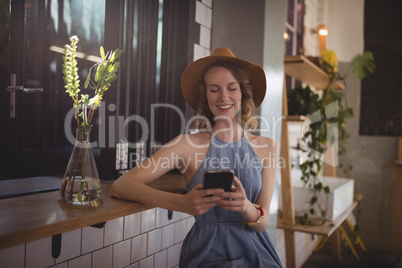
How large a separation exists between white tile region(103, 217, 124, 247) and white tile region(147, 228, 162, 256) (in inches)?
8.9

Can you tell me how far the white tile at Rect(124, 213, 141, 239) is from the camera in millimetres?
1800

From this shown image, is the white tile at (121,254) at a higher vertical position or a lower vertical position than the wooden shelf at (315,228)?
higher

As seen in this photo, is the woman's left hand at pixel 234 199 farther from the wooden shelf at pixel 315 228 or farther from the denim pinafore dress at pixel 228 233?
the wooden shelf at pixel 315 228

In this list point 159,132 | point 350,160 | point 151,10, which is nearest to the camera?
point 151,10

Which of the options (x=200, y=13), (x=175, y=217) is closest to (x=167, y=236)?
(x=175, y=217)

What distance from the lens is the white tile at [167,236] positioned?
2065 millimetres

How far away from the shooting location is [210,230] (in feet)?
4.99

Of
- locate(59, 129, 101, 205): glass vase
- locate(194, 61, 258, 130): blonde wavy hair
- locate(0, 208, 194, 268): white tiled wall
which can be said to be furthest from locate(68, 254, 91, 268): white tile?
locate(194, 61, 258, 130): blonde wavy hair

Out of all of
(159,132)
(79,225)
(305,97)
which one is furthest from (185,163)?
(305,97)

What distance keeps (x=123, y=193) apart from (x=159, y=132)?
0.93 meters

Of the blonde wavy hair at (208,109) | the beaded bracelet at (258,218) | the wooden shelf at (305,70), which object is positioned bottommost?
the beaded bracelet at (258,218)

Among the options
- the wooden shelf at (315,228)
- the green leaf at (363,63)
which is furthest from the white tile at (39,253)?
the green leaf at (363,63)

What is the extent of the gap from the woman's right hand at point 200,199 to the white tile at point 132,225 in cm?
62

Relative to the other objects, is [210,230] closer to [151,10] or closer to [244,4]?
[151,10]
